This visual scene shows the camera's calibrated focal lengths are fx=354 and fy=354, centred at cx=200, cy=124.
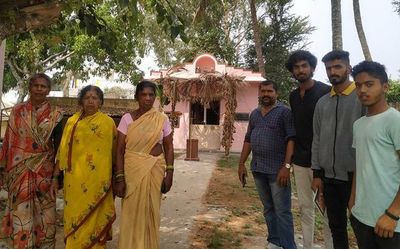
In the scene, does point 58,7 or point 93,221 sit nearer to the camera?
point 58,7

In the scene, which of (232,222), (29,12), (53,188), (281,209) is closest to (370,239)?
(281,209)

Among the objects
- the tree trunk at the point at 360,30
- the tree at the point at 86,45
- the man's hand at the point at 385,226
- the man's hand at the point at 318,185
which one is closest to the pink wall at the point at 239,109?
the tree at the point at 86,45

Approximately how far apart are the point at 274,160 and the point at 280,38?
19.7 m

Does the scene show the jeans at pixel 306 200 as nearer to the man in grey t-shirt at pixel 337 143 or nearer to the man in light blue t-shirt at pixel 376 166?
the man in grey t-shirt at pixel 337 143

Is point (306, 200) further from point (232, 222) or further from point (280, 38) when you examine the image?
point (280, 38)

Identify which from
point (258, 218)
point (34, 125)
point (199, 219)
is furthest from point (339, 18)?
point (34, 125)

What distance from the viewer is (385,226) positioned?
1925mm

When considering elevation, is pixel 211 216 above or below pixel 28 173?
below

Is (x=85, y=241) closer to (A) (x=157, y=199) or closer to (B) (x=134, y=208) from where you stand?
(B) (x=134, y=208)

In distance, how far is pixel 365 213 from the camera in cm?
209

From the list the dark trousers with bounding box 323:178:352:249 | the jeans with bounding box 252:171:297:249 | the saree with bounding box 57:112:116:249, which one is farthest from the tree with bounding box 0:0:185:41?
the dark trousers with bounding box 323:178:352:249

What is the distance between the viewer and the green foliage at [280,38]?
21.2 meters

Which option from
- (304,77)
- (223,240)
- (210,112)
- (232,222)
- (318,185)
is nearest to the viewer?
(318,185)

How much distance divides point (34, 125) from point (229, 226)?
296cm
